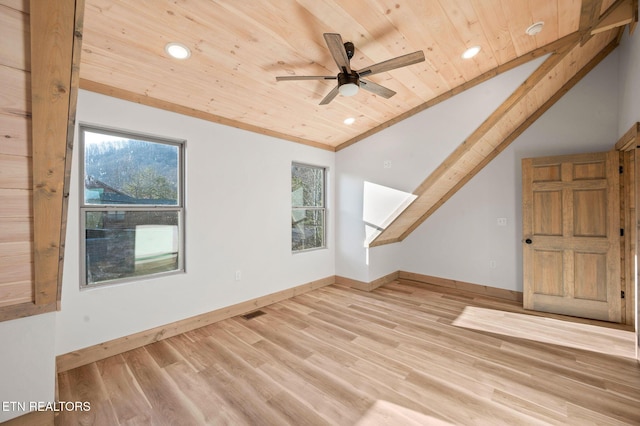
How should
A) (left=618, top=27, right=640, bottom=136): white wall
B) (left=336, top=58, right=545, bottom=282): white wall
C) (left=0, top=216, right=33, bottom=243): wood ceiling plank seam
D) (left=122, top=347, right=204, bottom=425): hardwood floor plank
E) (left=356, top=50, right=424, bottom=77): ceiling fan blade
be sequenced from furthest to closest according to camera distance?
(left=336, top=58, right=545, bottom=282): white wall
(left=618, top=27, right=640, bottom=136): white wall
(left=356, top=50, right=424, bottom=77): ceiling fan blade
(left=122, top=347, right=204, bottom=425): hardwood floor plank
(left=0, top=216, right=33, bottom=243): wood ceiling plank seam

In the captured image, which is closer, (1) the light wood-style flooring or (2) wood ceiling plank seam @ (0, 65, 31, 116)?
(2) wood ceiling plank seam @ (0, 65, 31, 116)

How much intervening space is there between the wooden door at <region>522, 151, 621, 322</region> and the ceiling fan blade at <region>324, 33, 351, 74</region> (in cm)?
311

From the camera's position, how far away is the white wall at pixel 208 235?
2.39 m

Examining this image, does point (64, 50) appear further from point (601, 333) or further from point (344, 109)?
point (601, 333)

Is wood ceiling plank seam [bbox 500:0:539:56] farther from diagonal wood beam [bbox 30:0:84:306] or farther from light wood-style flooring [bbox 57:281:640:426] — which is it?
light wood-style flooring [bbox 57:281:640:426]

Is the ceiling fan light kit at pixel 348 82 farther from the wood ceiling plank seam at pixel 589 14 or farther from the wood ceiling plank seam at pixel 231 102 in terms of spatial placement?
the wood ceiling plank seam at pixel 589 14

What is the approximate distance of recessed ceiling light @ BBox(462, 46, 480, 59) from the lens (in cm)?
261

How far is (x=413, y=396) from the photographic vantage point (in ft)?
6.60

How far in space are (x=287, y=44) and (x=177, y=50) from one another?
0.85 m

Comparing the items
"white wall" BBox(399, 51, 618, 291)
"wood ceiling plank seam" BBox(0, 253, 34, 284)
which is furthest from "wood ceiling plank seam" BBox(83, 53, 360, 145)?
"white wall" BBox(399, 51, 618, 291)

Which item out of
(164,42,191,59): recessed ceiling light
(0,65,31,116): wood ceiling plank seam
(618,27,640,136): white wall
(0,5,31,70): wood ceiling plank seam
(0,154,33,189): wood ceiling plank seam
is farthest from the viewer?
(618,27,640,136): white wall

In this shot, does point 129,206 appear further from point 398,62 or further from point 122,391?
point 398,62

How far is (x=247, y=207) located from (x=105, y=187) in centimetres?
148

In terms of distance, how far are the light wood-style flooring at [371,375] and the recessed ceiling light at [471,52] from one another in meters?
2.87
